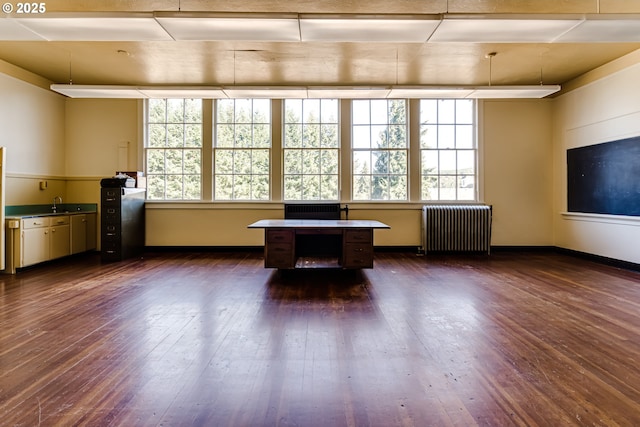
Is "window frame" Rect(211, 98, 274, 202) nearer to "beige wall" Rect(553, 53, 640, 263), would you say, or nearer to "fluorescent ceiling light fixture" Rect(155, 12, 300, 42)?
"fluorescent ceiling light fixture" Rect(155, 12, 300, 42)

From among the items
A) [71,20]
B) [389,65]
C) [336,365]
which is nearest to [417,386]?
[336,365]

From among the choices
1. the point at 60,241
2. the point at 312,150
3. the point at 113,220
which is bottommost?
the point at 60,241

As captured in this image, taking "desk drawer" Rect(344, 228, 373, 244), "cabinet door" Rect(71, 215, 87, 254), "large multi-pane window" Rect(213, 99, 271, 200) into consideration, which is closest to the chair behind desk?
"large multi-pane window" Rect(213, 99, 271, 200)

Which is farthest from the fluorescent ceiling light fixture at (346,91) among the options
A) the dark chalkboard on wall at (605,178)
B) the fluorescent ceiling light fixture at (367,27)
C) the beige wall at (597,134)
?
the dark chalkboard on wall at (605,178)

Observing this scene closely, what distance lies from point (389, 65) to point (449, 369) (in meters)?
5.11

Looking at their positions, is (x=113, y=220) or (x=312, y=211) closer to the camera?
(x=113, y=220)

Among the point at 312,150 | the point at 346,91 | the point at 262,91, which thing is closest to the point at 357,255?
the point at 346,91

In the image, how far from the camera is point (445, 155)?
780 cm

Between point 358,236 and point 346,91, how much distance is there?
240cm

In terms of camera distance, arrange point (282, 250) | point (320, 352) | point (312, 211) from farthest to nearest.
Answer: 1. point (312, 211)
2. point (282, 250)
3. point (320, 352)

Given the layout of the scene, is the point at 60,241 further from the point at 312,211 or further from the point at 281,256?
the point at 312,211

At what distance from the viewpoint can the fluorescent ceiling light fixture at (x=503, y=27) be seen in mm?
3572

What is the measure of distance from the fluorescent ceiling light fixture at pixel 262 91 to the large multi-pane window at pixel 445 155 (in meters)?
Answer: 3.18

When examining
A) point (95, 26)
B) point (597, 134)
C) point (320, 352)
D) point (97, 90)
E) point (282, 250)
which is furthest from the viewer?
point (597, 134)
